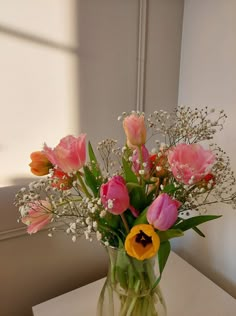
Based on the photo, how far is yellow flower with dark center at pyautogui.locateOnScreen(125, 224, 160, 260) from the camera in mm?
509

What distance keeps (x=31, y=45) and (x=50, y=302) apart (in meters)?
0.82

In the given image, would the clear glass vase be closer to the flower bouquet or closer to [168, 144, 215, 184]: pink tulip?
the flower bouquet

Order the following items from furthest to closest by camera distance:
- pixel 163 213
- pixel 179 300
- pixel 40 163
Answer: pixel 179 300, pixel 40 163, pixel 163 213

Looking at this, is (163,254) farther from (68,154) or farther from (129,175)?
(68,154)

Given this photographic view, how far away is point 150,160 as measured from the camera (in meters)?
0.63

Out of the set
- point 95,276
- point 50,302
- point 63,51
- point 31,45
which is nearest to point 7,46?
point 31,45

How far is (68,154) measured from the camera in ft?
1.78

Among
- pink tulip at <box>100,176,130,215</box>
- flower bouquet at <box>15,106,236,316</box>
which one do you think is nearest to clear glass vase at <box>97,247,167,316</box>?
flower bouquet at <box>15,106,236,316</box>

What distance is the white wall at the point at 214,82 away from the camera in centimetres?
95

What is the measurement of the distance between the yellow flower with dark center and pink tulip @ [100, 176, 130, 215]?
1.9 inches

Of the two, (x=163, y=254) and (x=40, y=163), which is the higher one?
(x=40, y=163)

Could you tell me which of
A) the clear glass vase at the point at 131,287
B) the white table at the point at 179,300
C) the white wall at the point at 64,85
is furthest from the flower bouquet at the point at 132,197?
the white wall at the point at 64,85

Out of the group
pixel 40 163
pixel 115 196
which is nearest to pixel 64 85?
pixel 40 163

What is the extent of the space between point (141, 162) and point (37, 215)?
0.82ft
